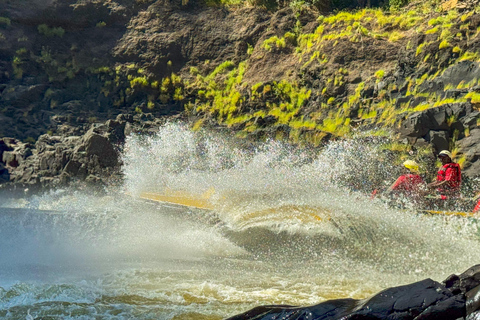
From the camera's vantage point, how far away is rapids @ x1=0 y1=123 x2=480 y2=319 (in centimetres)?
490

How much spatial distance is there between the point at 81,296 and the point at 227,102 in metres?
11.0

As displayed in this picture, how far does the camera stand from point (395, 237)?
5902mm

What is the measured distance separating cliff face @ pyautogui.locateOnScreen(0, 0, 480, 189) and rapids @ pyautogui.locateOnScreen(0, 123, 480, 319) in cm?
170

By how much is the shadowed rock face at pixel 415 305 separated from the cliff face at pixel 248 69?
6.10 m

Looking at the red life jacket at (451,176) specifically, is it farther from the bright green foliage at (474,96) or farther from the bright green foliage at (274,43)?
the bright green foliage at (274,43)

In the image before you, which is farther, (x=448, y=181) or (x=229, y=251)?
(x=448, y=181)

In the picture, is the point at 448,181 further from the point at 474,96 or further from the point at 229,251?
the point at 229,251

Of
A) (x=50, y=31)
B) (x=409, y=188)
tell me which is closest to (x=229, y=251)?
(x=409, y=188)

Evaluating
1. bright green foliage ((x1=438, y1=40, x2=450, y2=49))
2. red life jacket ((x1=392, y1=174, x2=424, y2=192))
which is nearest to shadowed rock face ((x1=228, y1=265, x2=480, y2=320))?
red life jacket ((x1=392, y1=174, x2=424, y2=192))

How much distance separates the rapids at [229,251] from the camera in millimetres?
4898

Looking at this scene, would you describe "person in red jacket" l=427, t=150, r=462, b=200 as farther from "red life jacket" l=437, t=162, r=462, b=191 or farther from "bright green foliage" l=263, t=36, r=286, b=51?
"bright green foliage" l=263, t=36, r=286, b=51

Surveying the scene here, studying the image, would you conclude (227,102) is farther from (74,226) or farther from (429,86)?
(74,226)

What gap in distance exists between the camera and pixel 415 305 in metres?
3.06

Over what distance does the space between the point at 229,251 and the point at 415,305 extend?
3.81 metres
